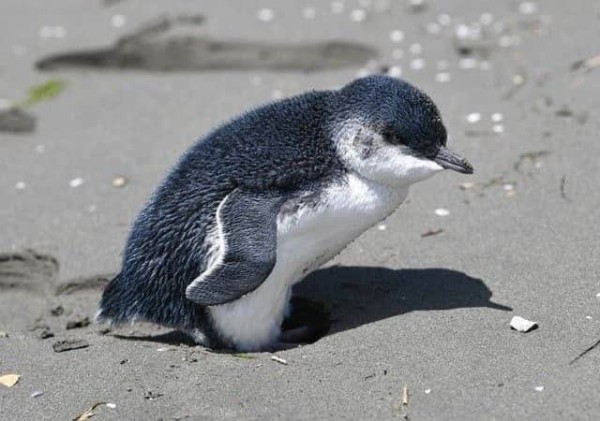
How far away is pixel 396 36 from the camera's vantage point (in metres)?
7.19

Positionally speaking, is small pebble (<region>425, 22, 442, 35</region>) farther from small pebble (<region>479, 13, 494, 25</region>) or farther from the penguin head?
the penguin head

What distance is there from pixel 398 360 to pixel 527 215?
1319 mm

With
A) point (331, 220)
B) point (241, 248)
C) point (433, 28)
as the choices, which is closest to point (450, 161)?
point (331, 220)

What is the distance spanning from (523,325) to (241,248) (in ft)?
3.40

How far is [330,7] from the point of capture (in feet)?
25.3

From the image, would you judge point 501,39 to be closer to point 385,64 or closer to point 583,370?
point 385,64

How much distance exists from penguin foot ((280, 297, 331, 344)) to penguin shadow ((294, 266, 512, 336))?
3cm

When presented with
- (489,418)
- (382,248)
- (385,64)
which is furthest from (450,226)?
(385,64)

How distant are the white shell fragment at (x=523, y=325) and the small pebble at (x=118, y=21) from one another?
4597 mm

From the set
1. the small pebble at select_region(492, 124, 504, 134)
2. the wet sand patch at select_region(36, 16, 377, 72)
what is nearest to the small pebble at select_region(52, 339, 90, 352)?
the small pebble at select_region(492, 124, 504, 134)

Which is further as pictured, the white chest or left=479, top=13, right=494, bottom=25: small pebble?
left=479, top=13, right=494, bottom=25: small pebble

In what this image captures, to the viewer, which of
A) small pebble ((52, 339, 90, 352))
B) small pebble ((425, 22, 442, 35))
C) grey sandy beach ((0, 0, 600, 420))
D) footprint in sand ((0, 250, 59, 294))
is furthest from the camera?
small pebble ((425, 22, 442, 35))

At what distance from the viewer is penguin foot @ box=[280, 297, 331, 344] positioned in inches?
170

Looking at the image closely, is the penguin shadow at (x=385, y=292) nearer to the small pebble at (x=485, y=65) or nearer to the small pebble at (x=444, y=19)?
the small pebble at (x=485, y=65)
